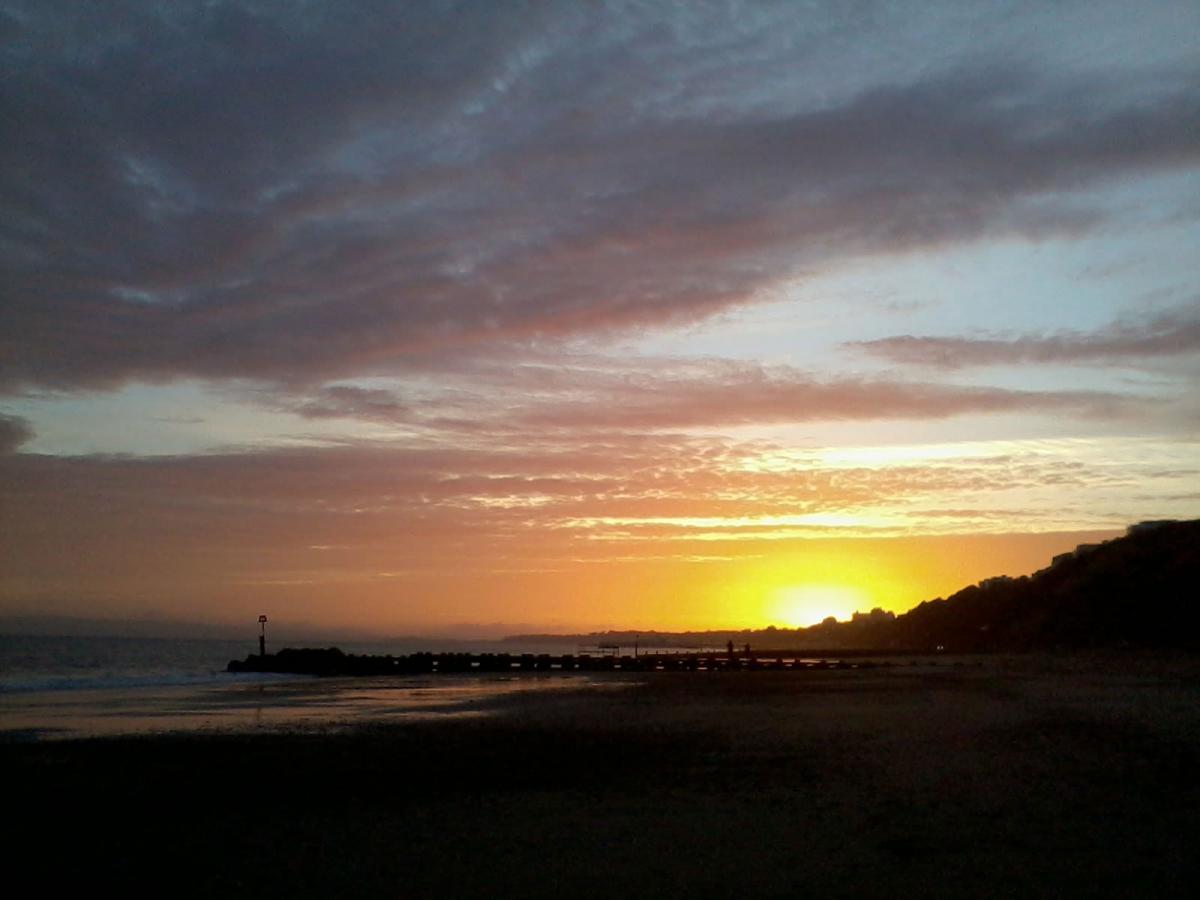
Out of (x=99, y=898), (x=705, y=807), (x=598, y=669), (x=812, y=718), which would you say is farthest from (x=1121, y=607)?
A: (x=99, y=898)

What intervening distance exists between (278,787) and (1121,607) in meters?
74.9

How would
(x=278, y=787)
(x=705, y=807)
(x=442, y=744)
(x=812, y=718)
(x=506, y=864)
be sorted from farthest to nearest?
(x=812, y=718) < (x=442, y=744) < (x=278, y=787) < (x=705, y=807) < (x=506, y=864)

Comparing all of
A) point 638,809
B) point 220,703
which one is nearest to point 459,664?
point 220,703

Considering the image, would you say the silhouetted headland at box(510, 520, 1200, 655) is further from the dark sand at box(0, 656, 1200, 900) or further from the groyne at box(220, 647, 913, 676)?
the dark sand at box(0, 656, 1200, 900)

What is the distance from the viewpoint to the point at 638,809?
13508mm

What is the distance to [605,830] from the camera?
40.1ft

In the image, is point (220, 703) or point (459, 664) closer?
point (220, 703)

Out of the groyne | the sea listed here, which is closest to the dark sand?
the sea

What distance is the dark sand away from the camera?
9.95m

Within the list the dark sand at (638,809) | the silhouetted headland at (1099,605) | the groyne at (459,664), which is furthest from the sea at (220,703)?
the silhouetted headland at (1099,605)

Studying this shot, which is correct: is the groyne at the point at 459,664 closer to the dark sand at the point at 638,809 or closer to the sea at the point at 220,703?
the sea at the point at 220,703

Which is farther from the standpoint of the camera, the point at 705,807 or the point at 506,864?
the point at 705,807

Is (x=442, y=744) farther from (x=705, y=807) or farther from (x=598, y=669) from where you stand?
(x=598, y=669)

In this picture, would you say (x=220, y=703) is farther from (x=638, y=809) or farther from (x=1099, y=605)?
(x=1099, y=605)
